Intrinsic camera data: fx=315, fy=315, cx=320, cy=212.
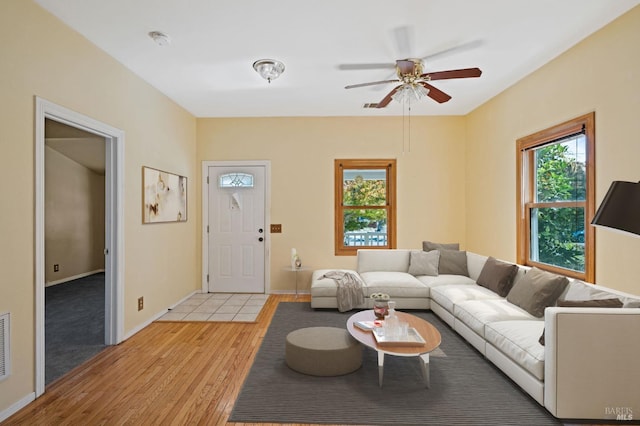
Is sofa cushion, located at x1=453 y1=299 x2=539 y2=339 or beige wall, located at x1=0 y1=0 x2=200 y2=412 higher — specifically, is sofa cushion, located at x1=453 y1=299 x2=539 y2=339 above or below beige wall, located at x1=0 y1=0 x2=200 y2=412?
below

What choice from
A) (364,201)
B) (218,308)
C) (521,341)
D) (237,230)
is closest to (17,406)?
(218,308)

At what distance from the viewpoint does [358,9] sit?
246 cm

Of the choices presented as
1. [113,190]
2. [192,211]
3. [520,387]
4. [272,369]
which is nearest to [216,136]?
[192,211]

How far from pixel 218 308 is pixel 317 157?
2769 mm

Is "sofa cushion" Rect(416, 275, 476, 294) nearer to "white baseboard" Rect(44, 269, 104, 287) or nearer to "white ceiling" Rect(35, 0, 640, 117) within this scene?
"white ceiling" Rect(35, 0, 640, 117)

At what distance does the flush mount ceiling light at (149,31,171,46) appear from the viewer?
108 inches

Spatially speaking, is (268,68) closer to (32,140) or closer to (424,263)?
(32,140)

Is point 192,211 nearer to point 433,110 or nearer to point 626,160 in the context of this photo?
point 433,110

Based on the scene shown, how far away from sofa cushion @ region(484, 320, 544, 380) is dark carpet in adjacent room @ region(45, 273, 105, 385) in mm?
3591

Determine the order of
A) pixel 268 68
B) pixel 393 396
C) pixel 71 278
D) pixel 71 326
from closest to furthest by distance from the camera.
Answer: pixel 393 396, pixel 268 68, pixel 71 326, pixel 71 278

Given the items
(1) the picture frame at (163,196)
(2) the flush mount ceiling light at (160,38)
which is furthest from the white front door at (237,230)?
(2) the flush mount ceiling light at (160,38)

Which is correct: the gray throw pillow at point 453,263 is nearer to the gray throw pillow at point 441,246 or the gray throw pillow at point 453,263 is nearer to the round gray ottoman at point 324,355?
the gray throw pillow at point 441,246

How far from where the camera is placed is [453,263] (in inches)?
175

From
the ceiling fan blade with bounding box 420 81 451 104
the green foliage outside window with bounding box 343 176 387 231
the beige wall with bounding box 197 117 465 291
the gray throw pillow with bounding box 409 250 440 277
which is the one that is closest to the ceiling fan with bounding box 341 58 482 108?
the ceiling fan blade with bounding box 420 81 451 104
